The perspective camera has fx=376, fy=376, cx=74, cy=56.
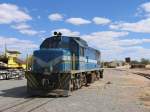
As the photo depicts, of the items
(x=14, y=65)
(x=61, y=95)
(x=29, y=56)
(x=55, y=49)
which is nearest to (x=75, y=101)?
(x=61, y=95)

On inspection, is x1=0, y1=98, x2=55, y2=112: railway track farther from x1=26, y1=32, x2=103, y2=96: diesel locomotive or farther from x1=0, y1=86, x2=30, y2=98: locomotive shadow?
x1=26, y1=32, x2=103, y2=96: diesel locomotive

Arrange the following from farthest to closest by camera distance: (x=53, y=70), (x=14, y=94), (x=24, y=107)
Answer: (x=53, y=70)
(x=14, y=94)
(x=24, y=107)

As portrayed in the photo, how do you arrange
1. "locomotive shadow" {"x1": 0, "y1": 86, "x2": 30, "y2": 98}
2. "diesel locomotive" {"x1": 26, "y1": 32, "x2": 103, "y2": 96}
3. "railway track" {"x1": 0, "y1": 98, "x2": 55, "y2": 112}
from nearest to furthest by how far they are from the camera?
"railway track" {"x1": 0, "y1": 98, "x2": 55, "y2": 112} → "locomotive shadow" {"x1": 0, "y1": 86, "x2": 30, "y2": 98} → "diesel locomotive" {"x1": 26, "y1": 32, "x2": 103, "y2": 96}

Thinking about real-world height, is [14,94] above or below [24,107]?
above

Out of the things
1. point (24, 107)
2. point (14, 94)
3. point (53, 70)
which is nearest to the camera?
point (24, 107)

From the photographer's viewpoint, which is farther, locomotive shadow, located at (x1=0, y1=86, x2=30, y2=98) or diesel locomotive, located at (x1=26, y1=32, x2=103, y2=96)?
diesel locomotive, located at (x1=26, y1=32, x2=103, y2=96)

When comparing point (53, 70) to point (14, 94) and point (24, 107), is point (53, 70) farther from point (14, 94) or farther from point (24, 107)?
point (24, 107)

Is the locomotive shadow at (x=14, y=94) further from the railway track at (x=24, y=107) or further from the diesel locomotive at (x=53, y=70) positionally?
the railway track at (x=24, y=107)

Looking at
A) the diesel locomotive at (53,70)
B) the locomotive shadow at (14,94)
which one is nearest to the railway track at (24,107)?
the locomotive shadow at (14,94)

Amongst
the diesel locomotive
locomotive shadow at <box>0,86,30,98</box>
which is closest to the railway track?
locomotive shadow at <box>0,86,30,98</box>

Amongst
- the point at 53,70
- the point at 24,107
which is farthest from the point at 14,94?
the point at 24,107

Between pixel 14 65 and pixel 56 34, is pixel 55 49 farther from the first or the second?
pixel 14 65

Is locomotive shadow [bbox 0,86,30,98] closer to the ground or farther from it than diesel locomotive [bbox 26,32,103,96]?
closer to the ground

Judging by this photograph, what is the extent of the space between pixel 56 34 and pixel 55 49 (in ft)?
5.66
